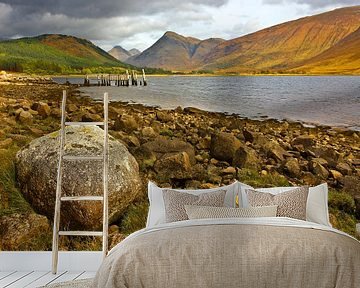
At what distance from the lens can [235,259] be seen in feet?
11.5

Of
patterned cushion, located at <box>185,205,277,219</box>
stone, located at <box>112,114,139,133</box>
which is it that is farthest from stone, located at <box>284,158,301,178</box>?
stone, located at <box>112,114,139,133</box>

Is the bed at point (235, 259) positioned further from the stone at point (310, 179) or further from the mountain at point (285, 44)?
the mountain at point (285, 44)

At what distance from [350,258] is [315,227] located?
0.39 metres

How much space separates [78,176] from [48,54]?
162 centimetres

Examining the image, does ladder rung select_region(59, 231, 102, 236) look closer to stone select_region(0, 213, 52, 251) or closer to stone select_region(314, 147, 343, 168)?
stone select_region(0, 213, 52, 251)

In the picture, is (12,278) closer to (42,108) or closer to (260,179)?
(42,108)

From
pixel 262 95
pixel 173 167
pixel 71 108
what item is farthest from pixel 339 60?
pixel 71 108

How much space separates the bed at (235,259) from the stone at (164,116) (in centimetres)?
264

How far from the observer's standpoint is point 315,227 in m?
3.86

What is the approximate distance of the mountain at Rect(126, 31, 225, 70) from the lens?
22.2 feet

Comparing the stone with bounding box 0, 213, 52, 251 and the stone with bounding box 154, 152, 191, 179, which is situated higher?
the stone with bounding box 154, 152, 191, 179

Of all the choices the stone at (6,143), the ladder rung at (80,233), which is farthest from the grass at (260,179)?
the stone at (6,143)

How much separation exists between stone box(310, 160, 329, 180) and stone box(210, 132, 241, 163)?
0.75m

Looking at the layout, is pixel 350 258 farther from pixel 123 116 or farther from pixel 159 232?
pixel 123 116
